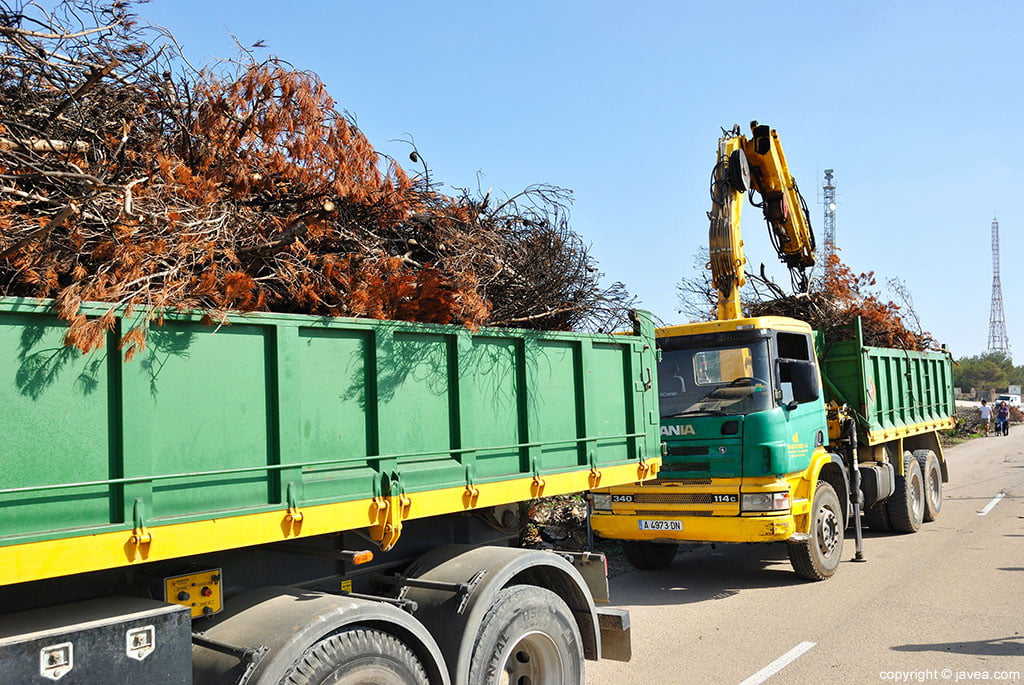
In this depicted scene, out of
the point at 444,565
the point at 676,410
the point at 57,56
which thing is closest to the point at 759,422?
the point at 676,410

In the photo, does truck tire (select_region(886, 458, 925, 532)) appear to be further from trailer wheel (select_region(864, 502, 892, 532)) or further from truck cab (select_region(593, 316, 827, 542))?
truck cab (select_region(593, 316, 827, 542))

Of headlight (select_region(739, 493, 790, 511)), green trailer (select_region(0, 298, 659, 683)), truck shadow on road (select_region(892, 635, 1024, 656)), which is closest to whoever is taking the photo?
green trailer (select_region(0, 298, 659, 683))

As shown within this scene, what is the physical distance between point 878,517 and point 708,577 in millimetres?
3978

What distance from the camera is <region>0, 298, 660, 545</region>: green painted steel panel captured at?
9.29 feet

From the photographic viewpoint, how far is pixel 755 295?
12117 millimetres

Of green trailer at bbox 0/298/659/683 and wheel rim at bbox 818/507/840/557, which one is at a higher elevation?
green trailer at bbox 0/298/659/683

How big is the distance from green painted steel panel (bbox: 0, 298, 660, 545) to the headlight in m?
3.50

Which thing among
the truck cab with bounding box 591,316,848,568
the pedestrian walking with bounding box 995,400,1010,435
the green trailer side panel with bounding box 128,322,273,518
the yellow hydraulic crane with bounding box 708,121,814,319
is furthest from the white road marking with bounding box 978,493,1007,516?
the pedestrian walking with bounding box 995,400,1010,435

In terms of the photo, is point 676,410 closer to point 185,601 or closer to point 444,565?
point 444,565

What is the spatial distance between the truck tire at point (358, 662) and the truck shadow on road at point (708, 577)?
16.3 feet

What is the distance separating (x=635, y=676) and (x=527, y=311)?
2939 millimetres

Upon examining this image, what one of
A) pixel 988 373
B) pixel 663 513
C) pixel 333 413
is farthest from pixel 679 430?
pixel 988 373

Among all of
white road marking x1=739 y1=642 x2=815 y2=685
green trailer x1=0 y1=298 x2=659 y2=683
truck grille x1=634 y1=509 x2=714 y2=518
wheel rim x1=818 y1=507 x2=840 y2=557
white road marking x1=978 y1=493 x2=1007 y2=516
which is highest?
green trailer x1=0 y1=298 x2=659 y2=683

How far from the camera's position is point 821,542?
878 centimetres
